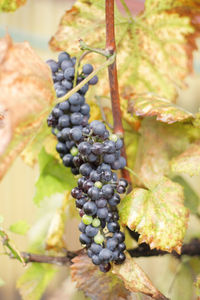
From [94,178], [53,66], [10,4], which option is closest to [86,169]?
[94,178]

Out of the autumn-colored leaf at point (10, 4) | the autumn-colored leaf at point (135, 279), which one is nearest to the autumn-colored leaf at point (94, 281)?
the autumn-colored leaf at point (135, 279)

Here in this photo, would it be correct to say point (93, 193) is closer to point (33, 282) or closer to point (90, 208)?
point (90, 208)

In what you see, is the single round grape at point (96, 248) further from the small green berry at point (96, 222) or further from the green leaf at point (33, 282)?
the green leaf at point (33, 282)

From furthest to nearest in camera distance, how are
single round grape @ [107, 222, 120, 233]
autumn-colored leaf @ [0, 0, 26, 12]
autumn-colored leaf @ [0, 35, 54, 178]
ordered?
autumn-colored leaf @ [0, 0, 26, 12] → single round grape @ [107, 222, 120, 233] → autumn-colored leaf @ [0, 35, 54, 178]

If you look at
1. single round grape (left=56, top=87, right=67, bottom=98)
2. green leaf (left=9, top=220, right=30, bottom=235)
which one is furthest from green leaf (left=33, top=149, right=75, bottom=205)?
single round grape (left=56, top=87, right=67, bottom=98)

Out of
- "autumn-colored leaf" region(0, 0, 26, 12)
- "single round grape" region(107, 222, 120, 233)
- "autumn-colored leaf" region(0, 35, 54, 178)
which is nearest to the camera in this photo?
"autumn-colored leaf" region(0, 35, 54, 178)

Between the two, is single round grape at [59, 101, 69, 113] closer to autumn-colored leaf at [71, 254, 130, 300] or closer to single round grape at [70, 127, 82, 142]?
single round grape at [70, 127, 82, 142]
